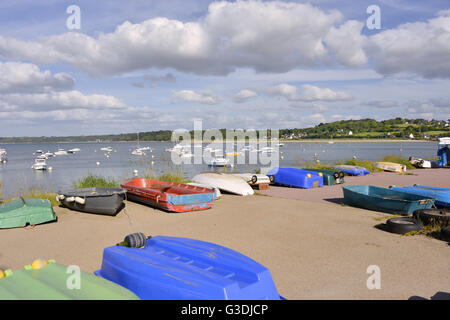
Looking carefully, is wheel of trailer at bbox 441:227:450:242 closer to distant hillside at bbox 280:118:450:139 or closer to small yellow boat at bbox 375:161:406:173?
small yellow boat at bbox 375:161:406:173

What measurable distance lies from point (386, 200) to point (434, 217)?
7.02 ft

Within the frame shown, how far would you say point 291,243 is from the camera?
7.63 m

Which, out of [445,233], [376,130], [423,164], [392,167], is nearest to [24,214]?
[445,233]

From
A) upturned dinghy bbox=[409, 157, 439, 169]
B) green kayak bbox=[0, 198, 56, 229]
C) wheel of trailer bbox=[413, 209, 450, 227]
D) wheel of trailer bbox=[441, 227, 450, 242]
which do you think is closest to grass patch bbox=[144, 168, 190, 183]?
green kayak bbox=[0, 198, 56, 229]

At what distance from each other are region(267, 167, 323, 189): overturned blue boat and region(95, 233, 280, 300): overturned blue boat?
12.5 meters

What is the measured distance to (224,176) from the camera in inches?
637

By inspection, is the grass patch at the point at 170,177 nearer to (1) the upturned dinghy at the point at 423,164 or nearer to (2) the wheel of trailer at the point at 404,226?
(2) the wheel of trailer at the point at 404,226

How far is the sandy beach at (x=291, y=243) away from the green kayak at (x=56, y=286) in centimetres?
196

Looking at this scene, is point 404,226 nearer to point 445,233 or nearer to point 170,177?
point 445,233

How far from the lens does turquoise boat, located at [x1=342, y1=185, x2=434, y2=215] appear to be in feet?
32.6

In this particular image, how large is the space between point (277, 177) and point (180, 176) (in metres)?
5.38
